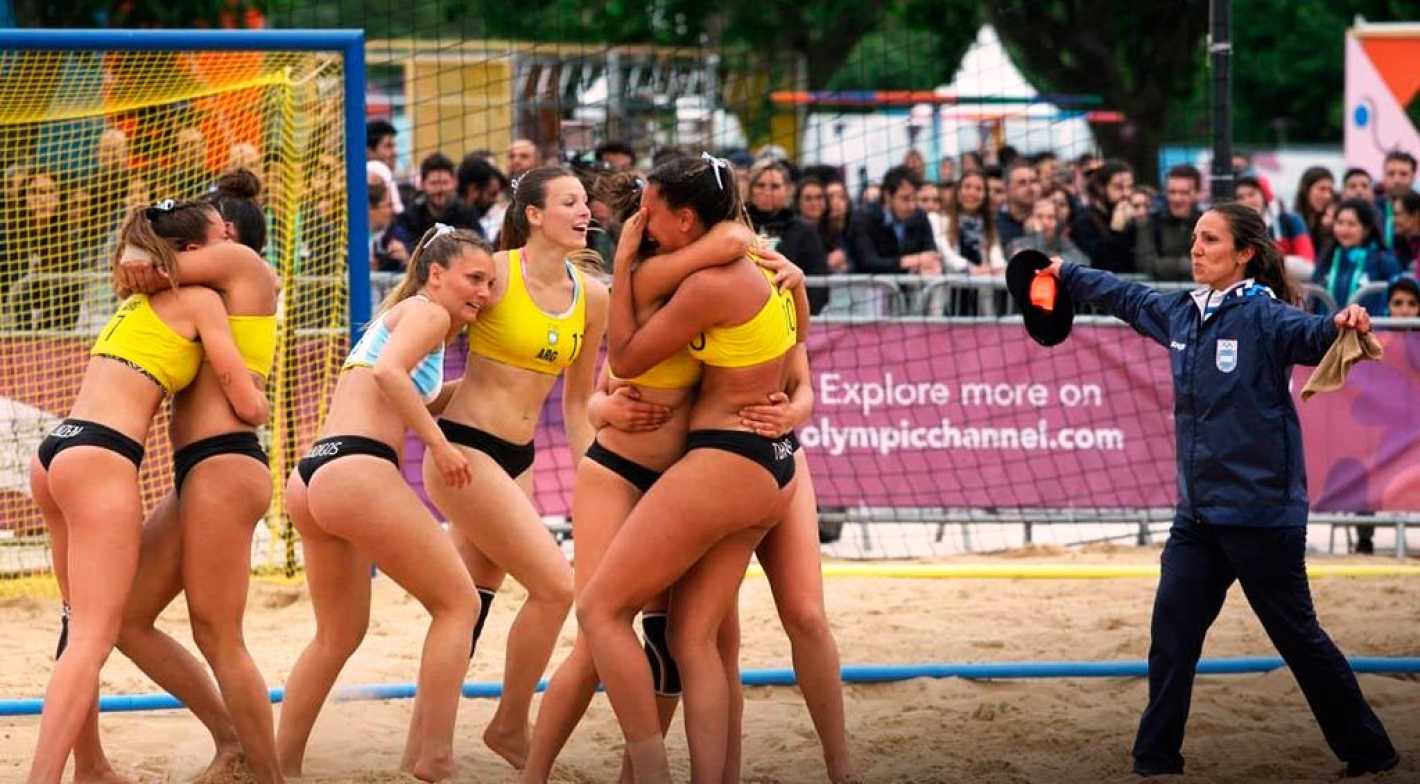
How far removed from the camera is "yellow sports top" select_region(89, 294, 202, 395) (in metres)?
5.32

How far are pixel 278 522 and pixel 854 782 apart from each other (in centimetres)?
431

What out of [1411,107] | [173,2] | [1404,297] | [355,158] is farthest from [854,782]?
[1411,107]

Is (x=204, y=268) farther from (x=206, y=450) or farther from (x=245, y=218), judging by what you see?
(x=206, y=450)

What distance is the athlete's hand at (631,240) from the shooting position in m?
5.09

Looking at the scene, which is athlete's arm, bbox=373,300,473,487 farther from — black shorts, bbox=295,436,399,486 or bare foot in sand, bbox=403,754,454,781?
bare foot in sand, bbox=403,754,454,781

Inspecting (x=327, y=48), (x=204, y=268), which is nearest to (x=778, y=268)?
(x=204, y=268)

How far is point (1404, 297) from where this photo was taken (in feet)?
33.8

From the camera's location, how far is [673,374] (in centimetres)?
515

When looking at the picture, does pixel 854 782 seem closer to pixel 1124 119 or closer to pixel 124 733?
pixel 124 733

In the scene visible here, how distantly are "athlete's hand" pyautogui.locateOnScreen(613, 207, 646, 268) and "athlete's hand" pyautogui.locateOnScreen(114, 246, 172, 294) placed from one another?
1.28 m

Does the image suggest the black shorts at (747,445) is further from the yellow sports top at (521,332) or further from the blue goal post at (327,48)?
the blue goal post at (327,48)

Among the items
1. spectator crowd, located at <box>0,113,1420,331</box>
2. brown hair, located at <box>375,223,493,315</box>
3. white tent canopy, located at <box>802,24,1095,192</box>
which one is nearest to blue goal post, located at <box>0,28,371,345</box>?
spectator crowd, located at <box>0,113,1420,331</box>

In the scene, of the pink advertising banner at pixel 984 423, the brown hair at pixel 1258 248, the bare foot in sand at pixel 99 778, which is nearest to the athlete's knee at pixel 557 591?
the bare foot in sand at pixel 99 778

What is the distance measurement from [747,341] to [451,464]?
97cm
